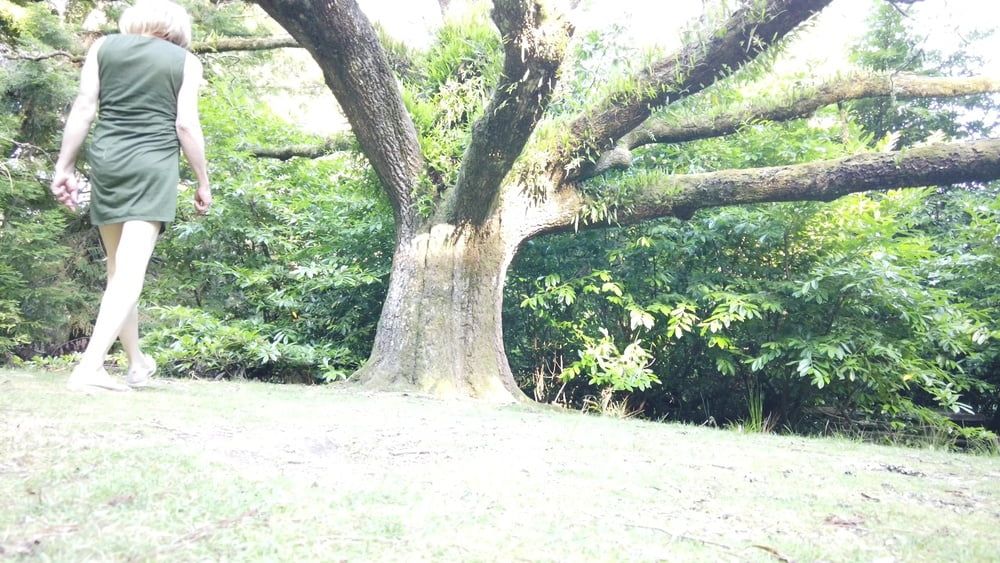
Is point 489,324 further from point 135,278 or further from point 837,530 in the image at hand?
point 837,530

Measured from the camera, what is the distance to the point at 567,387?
7793mm

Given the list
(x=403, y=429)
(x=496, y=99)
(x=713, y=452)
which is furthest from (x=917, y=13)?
(x=403, y=429)

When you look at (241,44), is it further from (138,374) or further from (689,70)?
(138,374)

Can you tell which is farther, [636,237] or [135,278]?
[636,237]

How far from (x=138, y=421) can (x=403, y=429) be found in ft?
3.40

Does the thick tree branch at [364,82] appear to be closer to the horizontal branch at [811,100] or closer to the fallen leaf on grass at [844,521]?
the horizontal branch at [811,100]

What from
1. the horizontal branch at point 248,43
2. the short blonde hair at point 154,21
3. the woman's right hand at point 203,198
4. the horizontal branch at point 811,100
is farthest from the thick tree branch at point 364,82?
the horizontal branch at point 248,43

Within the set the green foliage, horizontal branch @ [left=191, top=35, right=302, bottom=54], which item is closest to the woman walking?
the green foliage

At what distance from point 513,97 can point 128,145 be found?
2309 mm

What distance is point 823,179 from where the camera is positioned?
5.36 meters

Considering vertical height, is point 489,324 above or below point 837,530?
above

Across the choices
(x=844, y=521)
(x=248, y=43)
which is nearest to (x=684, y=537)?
(x=844, y=521)

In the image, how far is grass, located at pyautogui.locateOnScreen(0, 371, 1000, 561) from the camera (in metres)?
1.35

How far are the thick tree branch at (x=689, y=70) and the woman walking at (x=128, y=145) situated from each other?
3276mm
